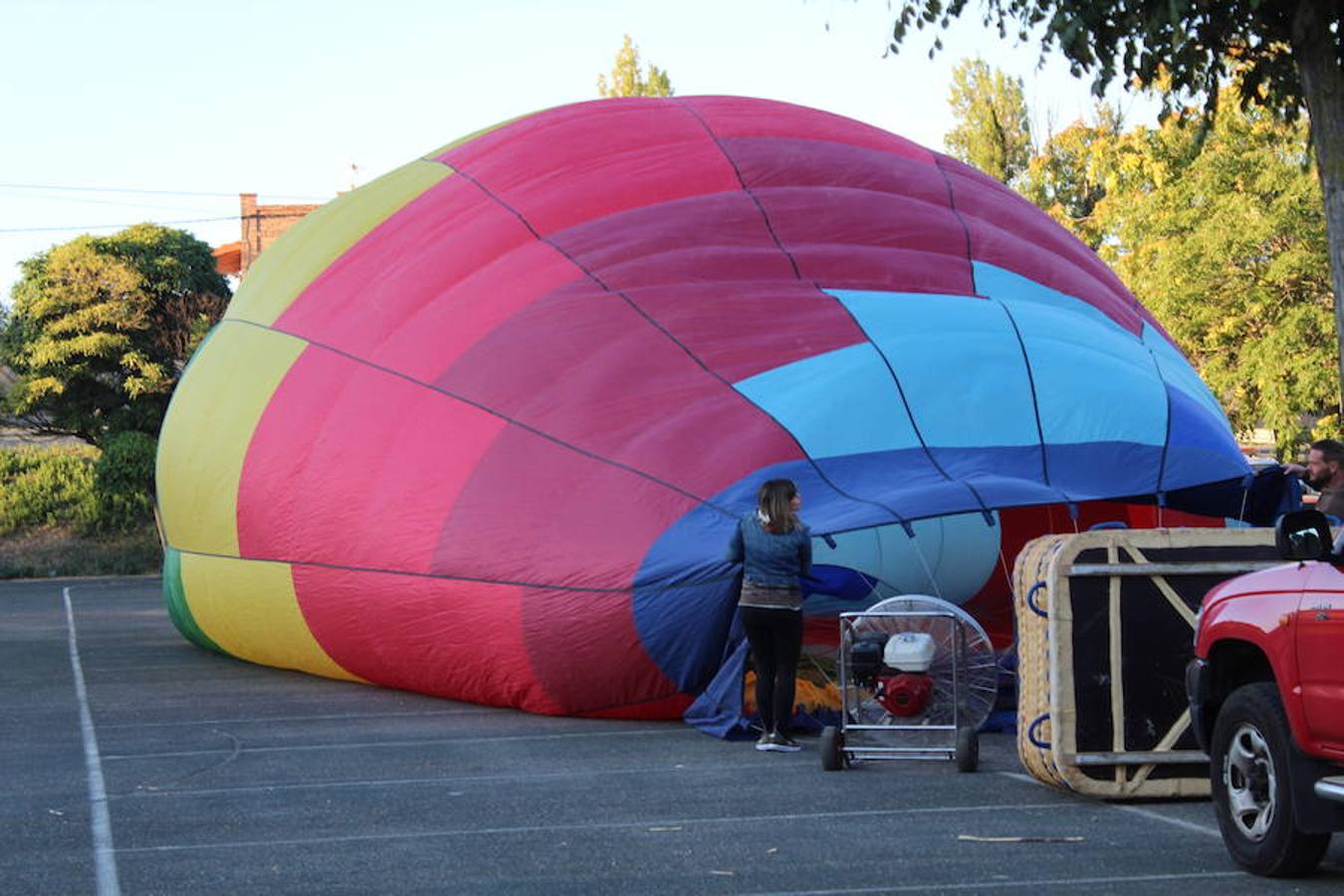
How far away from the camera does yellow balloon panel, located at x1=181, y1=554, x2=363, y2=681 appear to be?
13391 millimetres

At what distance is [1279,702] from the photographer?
21.3ft

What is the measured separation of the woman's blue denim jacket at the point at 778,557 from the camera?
10.1 metres

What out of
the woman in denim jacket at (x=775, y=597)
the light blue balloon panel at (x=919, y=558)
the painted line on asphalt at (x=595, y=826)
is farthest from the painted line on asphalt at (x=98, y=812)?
the light blue balloon panel at (x=919, y=558)

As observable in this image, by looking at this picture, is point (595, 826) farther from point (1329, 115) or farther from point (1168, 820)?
point (1329, 115)

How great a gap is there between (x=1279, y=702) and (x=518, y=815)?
129 inches

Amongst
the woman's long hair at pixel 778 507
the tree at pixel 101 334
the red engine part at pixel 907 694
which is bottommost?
the red engine part at pixel 907 694

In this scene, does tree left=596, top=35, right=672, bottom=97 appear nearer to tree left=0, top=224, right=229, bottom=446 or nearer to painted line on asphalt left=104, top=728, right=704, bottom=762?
tree left=0, top=224, right=229, bottom=446

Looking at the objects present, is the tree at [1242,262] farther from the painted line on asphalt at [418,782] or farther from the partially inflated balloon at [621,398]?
the painted line on asphalt at [418,782]

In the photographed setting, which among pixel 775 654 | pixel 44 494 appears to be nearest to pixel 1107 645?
pixel 775 654

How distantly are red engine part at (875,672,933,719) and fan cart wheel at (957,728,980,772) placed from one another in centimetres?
49

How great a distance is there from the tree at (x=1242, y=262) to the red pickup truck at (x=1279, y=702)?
2096 cm

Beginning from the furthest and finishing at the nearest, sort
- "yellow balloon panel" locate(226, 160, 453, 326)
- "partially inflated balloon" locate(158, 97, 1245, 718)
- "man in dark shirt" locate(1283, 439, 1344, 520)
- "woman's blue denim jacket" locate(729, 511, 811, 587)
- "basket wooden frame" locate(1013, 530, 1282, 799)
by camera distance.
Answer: "yellow balloon panel" locate(226, 160, 453, 326) → "partially inflated balloon" locate(158, 97, 1245, 718) → "woman's blue denim jacket" locate(729, 511, 811, 587) → "man in dark shirt" locate(1283, 439, 1344, 520) → "basket wooden frame" locate(1013, 530, 1282, 799)

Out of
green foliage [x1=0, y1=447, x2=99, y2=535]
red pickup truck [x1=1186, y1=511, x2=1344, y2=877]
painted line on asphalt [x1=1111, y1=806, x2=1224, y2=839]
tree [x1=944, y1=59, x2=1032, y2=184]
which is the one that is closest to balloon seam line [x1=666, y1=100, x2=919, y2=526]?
painted line on asphalt [x1=1111, y1=806, x2=1224, y2=839]

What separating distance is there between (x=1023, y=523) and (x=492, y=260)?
4399 millimetres
